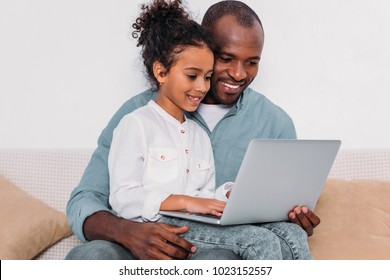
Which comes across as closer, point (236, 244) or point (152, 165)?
point (236, 244)

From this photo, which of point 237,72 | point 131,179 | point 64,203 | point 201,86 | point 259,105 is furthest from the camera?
point 64,203

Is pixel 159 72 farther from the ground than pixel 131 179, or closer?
farther from the ground

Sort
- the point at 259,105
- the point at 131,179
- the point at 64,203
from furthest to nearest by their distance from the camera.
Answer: the point at 64,203 < the point at 259,105 < the point at 131,179

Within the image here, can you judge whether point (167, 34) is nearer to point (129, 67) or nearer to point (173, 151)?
point (173, 151)

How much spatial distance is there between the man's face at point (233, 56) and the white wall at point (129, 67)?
0.61 metres

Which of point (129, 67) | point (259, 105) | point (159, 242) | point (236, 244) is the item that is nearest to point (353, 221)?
point (259, 105)

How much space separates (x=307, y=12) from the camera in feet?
10.1

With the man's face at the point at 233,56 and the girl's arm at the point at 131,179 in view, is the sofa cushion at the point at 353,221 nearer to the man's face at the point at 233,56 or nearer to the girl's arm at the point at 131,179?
the man's face at the point at 233,56

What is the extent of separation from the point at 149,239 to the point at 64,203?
1.11m

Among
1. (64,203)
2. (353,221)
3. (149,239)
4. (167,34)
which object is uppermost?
(167,34)

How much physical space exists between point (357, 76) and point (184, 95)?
1126 mm

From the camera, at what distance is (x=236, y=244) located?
1.93 metres

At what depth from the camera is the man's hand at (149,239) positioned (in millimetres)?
1936
